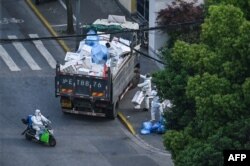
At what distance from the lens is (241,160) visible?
1984cm

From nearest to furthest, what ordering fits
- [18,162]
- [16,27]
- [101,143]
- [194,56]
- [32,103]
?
[194,56]
[18,162]
[101,143]
[32,103]
[16,27]

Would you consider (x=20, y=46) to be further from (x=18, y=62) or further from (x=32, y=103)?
(x=32, y=103)

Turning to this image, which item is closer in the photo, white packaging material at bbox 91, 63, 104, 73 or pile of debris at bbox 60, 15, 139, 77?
white packaging material at bbox 91, 63, 104, 73

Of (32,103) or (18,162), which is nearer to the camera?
(18,162)

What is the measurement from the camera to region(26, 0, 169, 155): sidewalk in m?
34.4

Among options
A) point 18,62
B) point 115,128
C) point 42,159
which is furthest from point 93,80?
point 18,62

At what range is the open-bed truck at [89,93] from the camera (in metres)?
33.2

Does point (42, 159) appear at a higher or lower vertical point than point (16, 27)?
lower

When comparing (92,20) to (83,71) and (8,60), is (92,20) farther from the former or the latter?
(83,71)

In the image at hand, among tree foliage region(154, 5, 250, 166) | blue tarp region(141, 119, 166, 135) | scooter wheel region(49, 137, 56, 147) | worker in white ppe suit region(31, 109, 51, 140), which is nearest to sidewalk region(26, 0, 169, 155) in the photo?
blue tarp region(141, 119, 166, 135)

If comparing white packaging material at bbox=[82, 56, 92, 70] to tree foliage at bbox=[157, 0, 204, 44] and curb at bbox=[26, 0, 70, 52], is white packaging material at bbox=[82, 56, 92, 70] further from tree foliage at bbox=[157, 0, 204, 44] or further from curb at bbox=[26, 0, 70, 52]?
curb at bbox=[26, 0, 70, 52]

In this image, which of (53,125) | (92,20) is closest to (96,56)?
(53,125)

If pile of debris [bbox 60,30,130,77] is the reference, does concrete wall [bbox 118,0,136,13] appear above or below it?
above

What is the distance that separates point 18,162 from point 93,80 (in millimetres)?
4536
